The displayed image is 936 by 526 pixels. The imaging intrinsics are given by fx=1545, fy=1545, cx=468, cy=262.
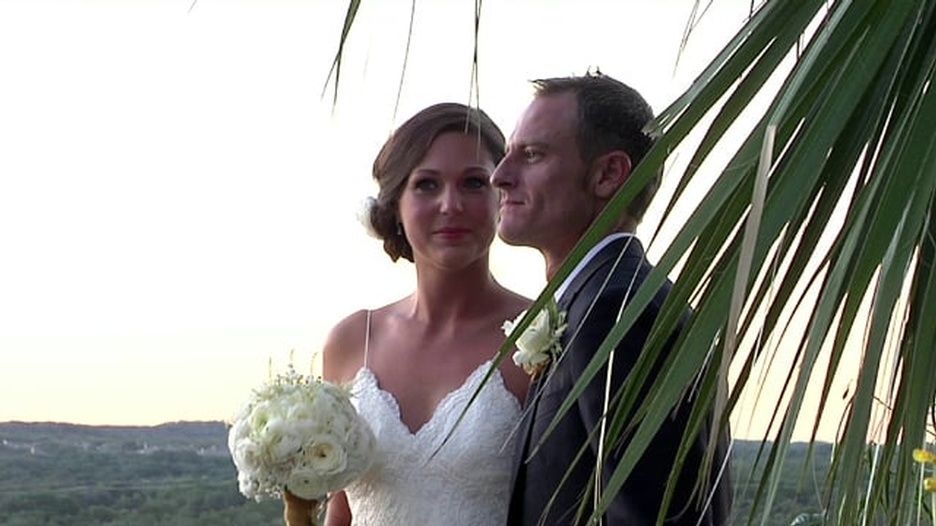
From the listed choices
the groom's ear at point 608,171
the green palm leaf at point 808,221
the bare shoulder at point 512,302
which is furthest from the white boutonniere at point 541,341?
the green palm leaf at point 808,221

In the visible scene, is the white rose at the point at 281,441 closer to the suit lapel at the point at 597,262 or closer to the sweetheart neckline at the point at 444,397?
the sweetheart neckline at the point at 444,397

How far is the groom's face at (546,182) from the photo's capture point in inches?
110

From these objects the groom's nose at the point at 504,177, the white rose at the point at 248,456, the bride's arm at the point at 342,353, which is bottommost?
the white rose at the point at 248,456

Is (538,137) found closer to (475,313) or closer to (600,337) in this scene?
(600,337)

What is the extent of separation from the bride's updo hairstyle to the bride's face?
2 centimetres

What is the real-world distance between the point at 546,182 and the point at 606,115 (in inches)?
6.8

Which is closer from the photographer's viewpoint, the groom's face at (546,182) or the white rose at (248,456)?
the groom's face at (546,182)

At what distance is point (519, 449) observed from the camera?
113 inches

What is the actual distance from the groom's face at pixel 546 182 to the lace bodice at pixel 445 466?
0.56 metres

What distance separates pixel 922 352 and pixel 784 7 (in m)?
0.22

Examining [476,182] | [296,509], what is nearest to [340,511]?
[296,509]

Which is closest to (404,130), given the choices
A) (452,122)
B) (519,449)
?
(452,122)

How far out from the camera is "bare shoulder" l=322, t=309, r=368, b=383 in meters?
3.68

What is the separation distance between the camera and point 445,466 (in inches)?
132
